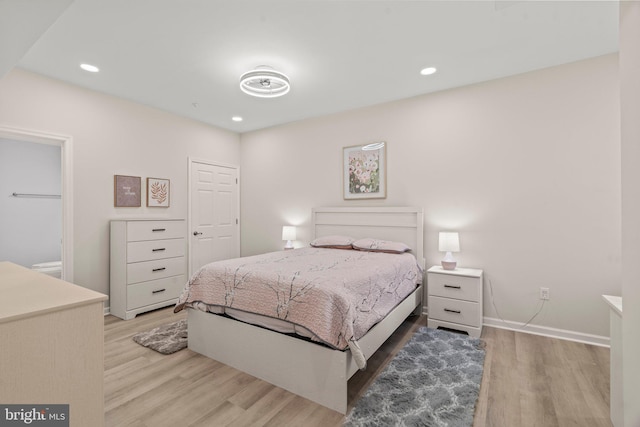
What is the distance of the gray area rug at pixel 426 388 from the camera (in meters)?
1.67

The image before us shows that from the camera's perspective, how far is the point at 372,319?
2.06 m

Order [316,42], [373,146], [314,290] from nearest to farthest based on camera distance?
[314,290] < [316,42] < [373,146]

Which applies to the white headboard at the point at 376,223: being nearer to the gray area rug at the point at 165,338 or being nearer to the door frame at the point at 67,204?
the gray area rug at the point at 165,338

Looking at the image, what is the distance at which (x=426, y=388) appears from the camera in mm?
1943

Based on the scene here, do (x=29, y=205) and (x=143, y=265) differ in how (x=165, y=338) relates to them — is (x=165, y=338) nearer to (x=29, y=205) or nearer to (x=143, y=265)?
(x=143, y=265)

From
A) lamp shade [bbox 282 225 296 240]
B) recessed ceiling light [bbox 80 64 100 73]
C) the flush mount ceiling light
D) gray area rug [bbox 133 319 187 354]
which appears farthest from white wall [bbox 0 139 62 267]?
the flush mount ceiling light

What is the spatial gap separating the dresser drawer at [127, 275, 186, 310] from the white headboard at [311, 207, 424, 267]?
1910mm

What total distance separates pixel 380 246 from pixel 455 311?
970 millimetres

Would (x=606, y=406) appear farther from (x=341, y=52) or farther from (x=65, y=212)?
(x=65, y=212)

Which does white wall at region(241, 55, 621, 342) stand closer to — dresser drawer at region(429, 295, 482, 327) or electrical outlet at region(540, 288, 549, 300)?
electrical outlet at region(540, 288, 549, 300)

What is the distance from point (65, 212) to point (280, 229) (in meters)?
2.61

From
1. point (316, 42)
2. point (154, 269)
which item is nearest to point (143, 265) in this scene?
point (154, 269)

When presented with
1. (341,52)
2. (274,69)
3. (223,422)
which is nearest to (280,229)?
(274,69)

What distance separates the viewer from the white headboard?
3.41m
